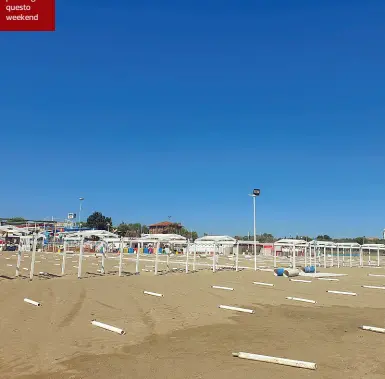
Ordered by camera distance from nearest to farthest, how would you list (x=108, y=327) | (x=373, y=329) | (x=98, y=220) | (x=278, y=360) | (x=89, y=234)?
(x=278, y=360) < (x=108, y=327) < (x=373, y=329) < (x=89, y=234) < (x=98, y=220)

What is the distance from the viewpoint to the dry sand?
5.77 meters

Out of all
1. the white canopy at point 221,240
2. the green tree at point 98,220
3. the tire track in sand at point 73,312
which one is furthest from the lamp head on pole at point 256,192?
the green tree at point 98,220

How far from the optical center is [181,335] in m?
8.01

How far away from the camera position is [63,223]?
102 metres

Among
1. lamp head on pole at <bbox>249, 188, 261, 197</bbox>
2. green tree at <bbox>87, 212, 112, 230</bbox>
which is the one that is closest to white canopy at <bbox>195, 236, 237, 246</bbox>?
lamp head on pole at <bbox>249, 188, 261, 197</bbox>

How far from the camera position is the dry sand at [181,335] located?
18.9ft

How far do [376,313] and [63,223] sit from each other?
101 metres

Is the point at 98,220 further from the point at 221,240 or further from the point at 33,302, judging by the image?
the point at 33,302

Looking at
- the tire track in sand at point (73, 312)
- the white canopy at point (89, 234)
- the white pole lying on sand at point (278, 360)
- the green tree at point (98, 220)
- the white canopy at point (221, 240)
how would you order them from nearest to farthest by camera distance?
1. the white pole lying on sand at point (278, 360)
2. the tire track in sand at point (73, 312)
3. the white canopy at point (89, 234)
4. the white canopy at point (221, 240)
5. the green tree at point (98, 220)

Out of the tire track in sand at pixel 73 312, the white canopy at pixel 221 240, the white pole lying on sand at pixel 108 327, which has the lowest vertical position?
the tire track in sand at pixel 73 312

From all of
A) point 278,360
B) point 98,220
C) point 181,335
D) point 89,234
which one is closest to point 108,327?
→ point 181,335

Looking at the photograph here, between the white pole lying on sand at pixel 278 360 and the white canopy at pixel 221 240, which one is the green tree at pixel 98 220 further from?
the white pole lying on sand at pixel 278 360

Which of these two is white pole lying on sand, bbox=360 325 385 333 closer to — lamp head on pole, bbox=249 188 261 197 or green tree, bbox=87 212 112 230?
lamp head on pole, bbox=249 188 261 197

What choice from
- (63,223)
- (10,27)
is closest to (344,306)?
(10,27)
